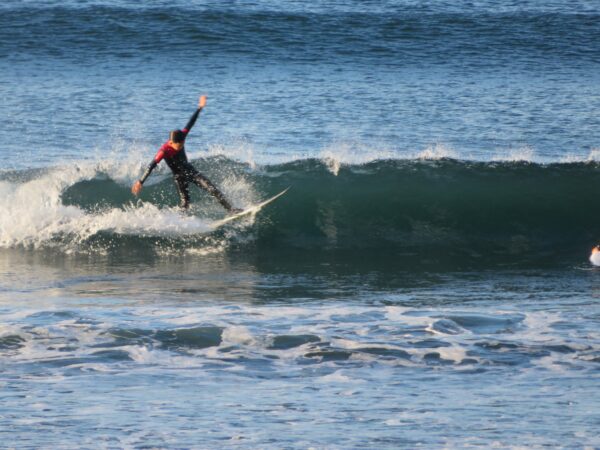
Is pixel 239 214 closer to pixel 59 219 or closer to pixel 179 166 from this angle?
pixel 179 166

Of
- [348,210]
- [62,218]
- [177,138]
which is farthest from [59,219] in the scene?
[348,210]

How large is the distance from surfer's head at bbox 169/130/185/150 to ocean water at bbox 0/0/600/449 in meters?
1.45

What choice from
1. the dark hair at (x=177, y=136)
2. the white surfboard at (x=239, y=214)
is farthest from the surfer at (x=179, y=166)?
the white surfboard at (x=239, y=214)

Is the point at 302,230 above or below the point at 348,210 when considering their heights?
below

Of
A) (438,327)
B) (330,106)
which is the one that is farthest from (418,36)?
(438,327)

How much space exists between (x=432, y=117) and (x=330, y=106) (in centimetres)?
244

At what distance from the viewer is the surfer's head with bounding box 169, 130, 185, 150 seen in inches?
498

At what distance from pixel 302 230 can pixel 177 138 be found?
10.2ft

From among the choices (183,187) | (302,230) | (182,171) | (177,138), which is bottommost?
(302,230)

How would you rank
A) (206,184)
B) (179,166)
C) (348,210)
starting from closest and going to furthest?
(179,166), (206,184), (348,210)

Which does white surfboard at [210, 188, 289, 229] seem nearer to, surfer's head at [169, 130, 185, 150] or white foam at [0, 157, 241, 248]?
white foam at [0, 157, 241, 248]

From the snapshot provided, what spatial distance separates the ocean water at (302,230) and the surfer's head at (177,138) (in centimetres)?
145

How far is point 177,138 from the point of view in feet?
41.7

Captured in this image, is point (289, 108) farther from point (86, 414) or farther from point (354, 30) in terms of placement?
point (86, 414)
